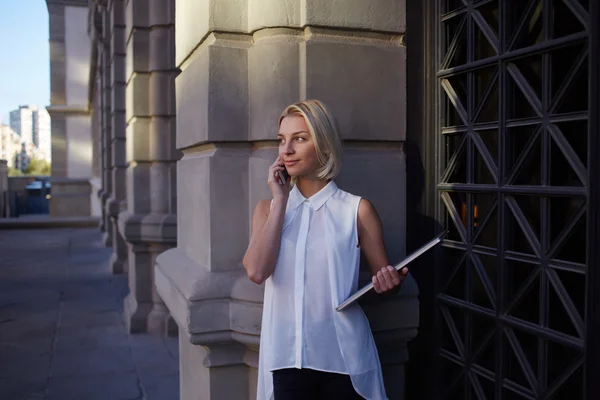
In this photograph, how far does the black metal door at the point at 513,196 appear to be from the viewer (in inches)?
85.3

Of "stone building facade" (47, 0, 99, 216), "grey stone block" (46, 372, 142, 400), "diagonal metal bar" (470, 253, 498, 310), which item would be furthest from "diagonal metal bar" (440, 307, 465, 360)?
"stone building facade" (47, 0, 99, 216)

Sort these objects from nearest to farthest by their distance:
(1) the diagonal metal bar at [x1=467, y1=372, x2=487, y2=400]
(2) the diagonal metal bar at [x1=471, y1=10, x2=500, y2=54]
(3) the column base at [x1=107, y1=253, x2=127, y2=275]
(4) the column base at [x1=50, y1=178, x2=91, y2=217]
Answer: (2) the diagonal metal bar at [x1=471, y1=10, x2=500, y2=54], (1) the diagonal metal bar at [x1=467, y1=372, x2=487, y2=400], (3) the column base at [x1=107, y1=253, x2=127, y2=275], (4) the column base at [x1=50, y1=178, x2=91, y2=217]

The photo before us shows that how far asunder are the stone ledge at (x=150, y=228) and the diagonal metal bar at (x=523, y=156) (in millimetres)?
4624

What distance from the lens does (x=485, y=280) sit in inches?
101

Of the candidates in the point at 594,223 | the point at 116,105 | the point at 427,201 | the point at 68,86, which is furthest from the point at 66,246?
the point at 68,86

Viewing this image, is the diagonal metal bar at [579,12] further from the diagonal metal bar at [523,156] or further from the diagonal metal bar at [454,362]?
the diagonal metal bar at [454,362]

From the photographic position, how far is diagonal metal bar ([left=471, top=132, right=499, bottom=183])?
8.20 ft

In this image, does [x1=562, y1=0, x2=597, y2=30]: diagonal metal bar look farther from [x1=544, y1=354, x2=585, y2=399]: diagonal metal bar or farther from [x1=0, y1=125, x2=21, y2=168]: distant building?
[x1=0, y1=125, x2=21, y2=168]: distant building

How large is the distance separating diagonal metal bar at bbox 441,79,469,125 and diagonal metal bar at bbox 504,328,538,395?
0.89 meters

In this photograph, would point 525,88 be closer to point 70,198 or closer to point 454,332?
point 454,332

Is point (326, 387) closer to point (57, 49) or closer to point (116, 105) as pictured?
point (116, 105)

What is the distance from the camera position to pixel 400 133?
287 cm

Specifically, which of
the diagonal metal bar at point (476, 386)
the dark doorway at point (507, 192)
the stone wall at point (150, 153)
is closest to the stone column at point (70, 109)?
the stone wall at point (150, 153)

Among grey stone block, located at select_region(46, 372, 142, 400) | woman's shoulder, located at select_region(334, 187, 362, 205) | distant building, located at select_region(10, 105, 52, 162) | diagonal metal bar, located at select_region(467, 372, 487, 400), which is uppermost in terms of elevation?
distant building, located at select_region(10, 105, 52, 162)
